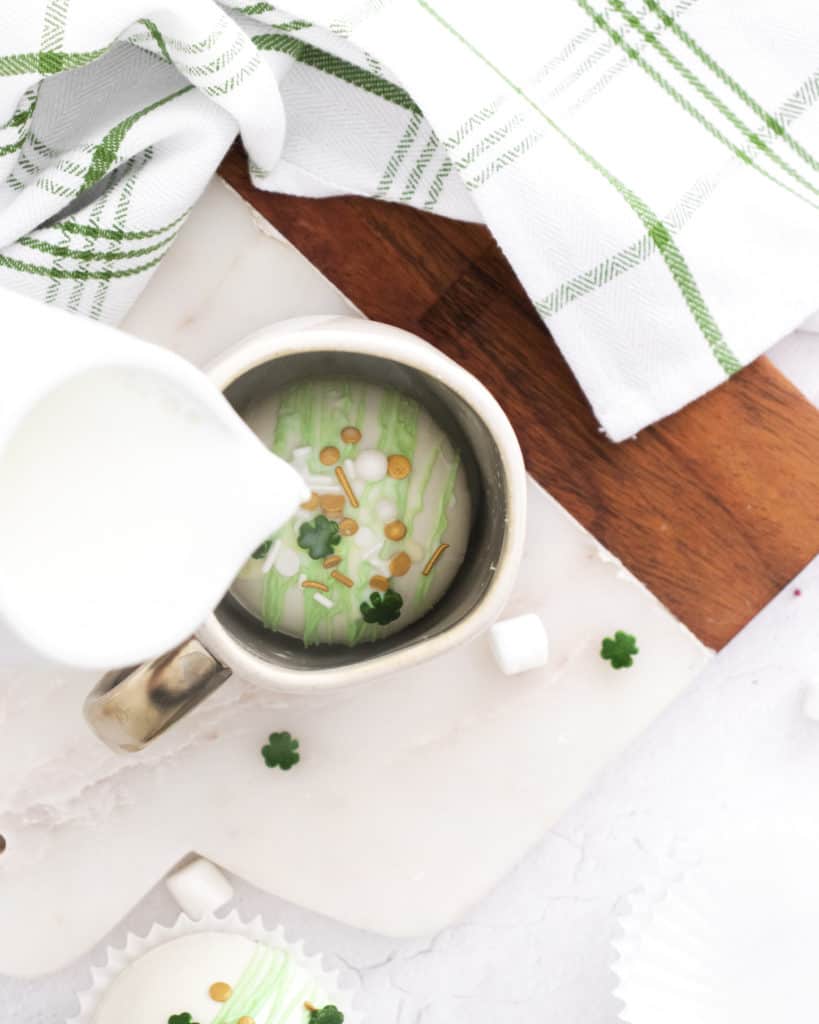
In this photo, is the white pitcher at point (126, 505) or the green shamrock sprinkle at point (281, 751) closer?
the white pitcher at point (126, 505)

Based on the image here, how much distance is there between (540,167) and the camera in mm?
735

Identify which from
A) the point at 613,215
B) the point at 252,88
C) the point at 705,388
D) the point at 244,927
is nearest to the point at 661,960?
the point at 244,927

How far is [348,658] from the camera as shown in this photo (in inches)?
29.6

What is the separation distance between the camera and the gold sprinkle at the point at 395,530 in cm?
78

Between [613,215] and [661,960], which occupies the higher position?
[613,215]

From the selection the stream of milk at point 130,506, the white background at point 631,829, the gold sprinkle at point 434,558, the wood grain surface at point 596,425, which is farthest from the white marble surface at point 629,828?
the stream of milk at point 130,506

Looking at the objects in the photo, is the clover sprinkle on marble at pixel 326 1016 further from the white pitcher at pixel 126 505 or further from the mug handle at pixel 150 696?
the white pitcher at pixel 126 505

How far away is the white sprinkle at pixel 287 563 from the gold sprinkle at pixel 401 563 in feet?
0.21

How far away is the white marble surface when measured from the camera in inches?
35.3

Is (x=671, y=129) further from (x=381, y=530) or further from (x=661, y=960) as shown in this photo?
(x=661, y=960)

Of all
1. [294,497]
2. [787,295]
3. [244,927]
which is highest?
[294,497]

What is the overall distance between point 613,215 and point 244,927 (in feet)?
1.72

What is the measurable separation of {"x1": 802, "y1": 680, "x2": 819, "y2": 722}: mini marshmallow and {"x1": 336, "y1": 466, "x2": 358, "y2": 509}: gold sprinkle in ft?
1.21

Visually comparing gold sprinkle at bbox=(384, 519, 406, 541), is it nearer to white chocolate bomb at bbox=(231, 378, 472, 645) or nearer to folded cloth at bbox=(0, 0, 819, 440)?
white chocolate bomb at bbox=(231, 378, 472, 645)
